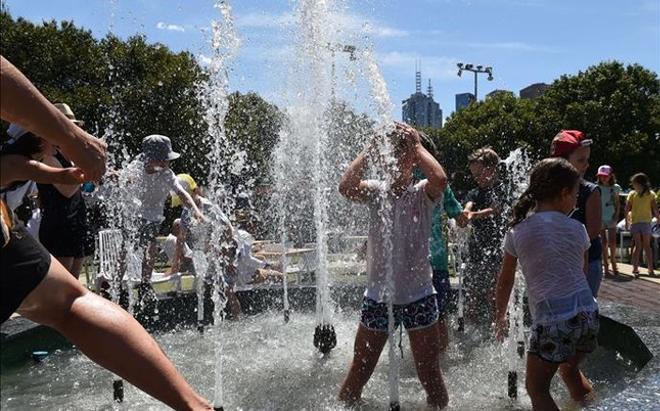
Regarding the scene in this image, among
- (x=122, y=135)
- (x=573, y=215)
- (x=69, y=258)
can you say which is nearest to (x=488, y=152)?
(x=573, y=215)

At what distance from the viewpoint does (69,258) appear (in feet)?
15.3

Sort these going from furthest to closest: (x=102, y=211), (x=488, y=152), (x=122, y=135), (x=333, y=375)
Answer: (x=122, y=135)
(x=102, y=211)
(x=488, y=152)
(x=333, y=375)

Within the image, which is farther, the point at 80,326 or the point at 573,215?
the point at 573,215

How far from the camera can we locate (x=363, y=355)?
10.9 ft

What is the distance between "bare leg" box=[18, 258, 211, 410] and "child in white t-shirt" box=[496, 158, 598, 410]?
149 centimetres

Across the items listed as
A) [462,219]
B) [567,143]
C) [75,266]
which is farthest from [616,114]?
[75,266]

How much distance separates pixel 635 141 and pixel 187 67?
66.0 ft

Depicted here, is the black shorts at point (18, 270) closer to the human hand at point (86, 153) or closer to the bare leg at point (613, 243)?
the human hand at point (86, 153)

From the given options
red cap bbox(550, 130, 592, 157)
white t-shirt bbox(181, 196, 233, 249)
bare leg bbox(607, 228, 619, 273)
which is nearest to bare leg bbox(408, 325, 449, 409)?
red cap bbox(550, 130, 592, 157)

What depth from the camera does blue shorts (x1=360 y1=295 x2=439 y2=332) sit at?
126 inches

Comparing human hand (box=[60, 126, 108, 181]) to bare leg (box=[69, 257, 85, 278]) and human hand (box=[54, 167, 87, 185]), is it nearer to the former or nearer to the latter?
human hand (box=[54, 167, 87, 185])

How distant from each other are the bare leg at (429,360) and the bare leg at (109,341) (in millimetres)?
1349

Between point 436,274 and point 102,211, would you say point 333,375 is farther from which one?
point 102,211

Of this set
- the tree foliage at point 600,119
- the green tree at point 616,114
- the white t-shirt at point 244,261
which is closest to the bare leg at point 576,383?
the white t-shirt at point 244,261
